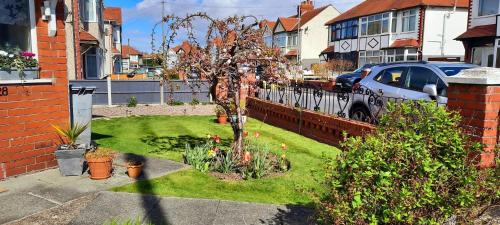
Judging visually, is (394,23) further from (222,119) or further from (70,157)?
(70,157)

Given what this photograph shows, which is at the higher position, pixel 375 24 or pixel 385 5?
pixel 385 5

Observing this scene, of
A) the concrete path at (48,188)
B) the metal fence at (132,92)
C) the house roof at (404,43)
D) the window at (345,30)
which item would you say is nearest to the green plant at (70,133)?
the concrete path at (48,188)

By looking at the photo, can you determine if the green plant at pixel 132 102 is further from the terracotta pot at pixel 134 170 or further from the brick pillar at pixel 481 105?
the brick pillar at pixel 481 105

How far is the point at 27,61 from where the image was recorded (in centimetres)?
625

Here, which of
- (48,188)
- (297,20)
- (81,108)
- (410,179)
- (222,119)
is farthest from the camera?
(297,20)

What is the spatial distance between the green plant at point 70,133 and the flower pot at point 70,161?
25cm

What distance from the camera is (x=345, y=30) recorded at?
4788cm

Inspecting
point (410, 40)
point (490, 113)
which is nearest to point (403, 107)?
point (490, 113)

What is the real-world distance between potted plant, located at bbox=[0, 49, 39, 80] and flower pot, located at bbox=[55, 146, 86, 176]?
128 cm

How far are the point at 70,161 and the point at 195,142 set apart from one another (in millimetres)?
3656

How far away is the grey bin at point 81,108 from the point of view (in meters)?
7.31

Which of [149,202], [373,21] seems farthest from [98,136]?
[373,21]

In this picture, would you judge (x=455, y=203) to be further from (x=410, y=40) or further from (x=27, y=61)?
(x=410, y=40)

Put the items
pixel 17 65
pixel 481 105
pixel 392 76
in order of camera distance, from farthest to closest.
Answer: pixel 392 76 < pixel 17 65 < pixel 481 105
